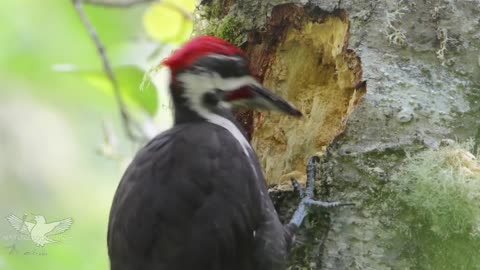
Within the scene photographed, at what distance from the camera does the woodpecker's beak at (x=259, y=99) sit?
6.93 feet

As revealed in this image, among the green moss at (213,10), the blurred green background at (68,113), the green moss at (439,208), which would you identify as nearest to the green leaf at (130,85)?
the blurred green background at (68,113)

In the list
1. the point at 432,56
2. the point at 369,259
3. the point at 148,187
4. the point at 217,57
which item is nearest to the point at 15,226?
the point at 148,187

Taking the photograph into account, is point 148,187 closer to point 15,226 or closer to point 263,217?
point 263,217

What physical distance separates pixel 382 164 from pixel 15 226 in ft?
4.15

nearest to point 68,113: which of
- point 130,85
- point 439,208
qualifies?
point 130,85

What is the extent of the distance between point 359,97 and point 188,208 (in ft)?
1.74

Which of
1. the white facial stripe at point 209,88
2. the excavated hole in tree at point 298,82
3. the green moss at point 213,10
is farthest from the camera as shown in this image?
the green moss at point 213,10

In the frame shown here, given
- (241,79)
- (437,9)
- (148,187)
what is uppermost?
(437,9)

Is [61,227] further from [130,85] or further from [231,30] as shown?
[231,30]

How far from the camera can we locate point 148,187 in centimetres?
196

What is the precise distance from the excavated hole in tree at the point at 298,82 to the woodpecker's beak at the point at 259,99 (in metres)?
0.17

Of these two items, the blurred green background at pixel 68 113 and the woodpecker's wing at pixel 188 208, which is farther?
the blurred green background at pixel 68 113

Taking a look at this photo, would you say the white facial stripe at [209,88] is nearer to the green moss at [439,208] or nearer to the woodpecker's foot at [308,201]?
the woodpecker's foot at [308,201]

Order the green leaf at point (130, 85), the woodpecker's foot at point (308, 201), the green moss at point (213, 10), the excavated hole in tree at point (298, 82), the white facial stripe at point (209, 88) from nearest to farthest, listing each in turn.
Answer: the woodpecker's foot at point (308, 201) → the white facial stripe at point (209, 88) → the excavated hole in tree at point (298, 82) → the green moss at point (213, 10) → the green leaf at point (130, 85)
